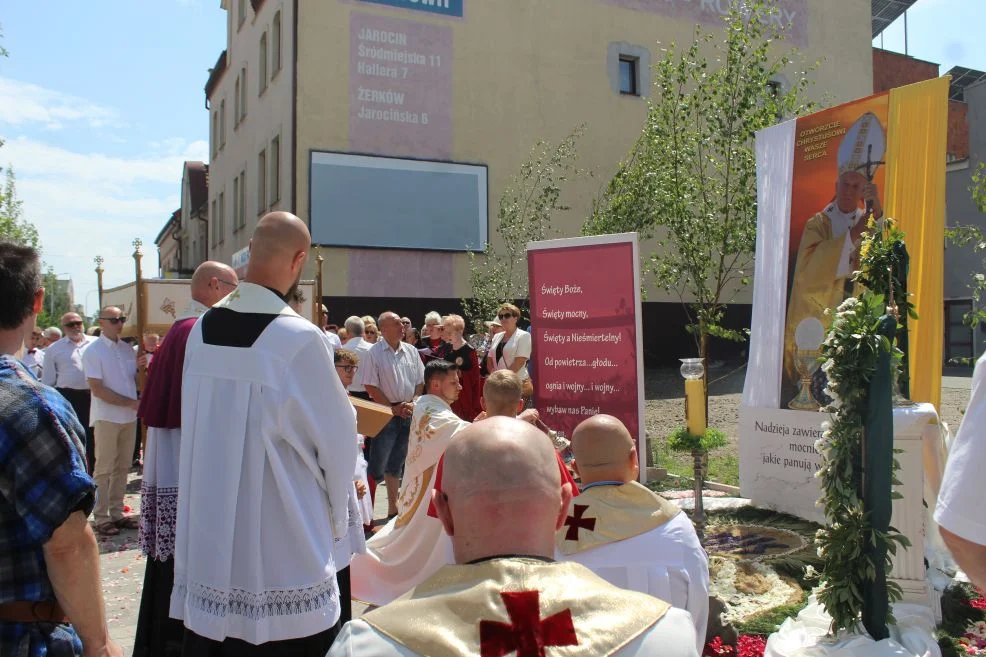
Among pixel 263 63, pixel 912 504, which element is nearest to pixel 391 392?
pixel 912 504

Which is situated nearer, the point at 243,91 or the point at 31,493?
the point at 31,493

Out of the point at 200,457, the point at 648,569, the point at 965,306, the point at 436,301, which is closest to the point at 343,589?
the point at 200,457

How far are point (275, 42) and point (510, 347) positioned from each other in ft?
50.5

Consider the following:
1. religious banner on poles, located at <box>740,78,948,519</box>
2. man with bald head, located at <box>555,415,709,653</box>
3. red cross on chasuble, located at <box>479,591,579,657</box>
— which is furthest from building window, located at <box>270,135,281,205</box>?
red cross on chasuble, located at <box>479,591,579,657</box>

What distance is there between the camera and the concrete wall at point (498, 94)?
755 inches

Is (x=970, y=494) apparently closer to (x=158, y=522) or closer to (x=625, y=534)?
(x=625, y=534)

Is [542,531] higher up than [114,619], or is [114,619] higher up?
[542,531]

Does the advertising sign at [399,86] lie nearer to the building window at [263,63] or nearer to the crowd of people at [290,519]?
the building window at [263,63]

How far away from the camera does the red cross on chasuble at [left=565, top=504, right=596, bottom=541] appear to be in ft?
10.3

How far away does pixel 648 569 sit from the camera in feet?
10.2

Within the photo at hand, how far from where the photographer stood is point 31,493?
1.91 m

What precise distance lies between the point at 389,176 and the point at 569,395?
517 inches

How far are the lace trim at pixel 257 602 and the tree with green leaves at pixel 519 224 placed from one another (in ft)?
45.5

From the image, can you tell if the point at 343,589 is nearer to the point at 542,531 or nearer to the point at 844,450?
the point at 542,531
